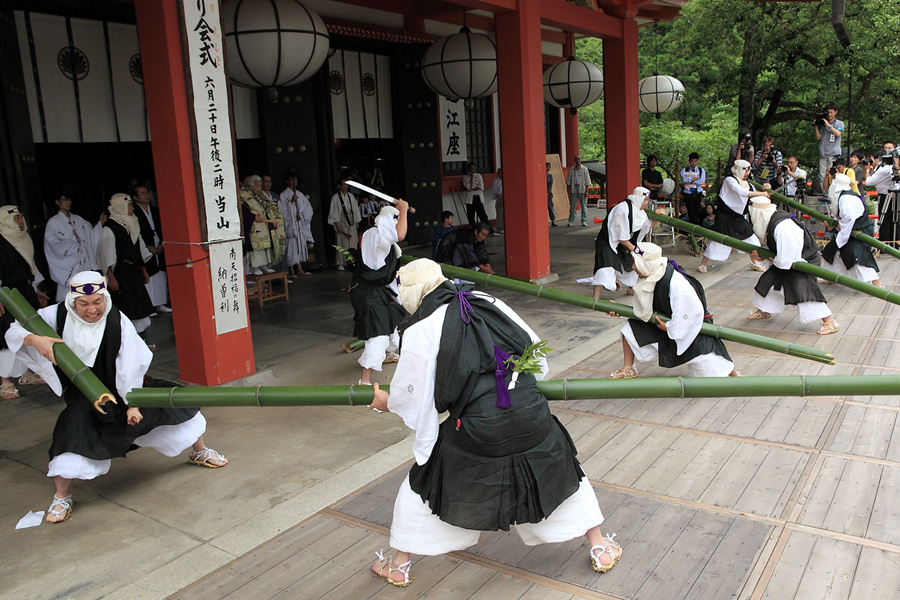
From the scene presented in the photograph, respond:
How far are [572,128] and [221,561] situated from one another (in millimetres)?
15854

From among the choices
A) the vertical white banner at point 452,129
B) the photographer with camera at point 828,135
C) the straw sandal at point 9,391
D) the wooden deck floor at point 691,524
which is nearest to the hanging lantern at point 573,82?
the vertical white banner at point 452,129

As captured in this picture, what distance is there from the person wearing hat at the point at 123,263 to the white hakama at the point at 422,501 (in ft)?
17.4

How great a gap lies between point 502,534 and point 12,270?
5.00m

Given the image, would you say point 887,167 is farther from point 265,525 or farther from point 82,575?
point 82,575

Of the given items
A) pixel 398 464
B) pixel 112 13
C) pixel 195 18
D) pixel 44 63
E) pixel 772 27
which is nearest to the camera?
pixel 398 464

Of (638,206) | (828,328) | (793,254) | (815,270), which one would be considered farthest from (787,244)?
(638,206)

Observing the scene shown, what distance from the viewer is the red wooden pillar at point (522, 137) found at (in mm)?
9133

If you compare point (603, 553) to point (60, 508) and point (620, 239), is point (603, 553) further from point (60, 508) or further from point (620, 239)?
point (620, 239)

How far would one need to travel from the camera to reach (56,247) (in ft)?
24.2

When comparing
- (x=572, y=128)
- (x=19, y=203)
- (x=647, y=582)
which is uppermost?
(x=572, y=128)

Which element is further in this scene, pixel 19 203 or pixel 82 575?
pixel 19 203

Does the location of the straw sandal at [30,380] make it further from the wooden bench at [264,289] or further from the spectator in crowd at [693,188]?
the spectator in crowd at [693,188]

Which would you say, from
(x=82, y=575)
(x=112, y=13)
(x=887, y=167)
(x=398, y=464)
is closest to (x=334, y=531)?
(x=398, y=464)

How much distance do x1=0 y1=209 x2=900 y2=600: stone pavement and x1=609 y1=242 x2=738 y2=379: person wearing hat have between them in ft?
1.15
